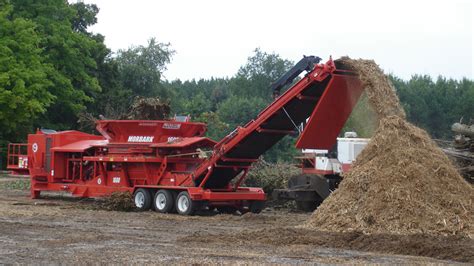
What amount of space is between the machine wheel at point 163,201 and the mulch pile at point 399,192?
19.5 feet

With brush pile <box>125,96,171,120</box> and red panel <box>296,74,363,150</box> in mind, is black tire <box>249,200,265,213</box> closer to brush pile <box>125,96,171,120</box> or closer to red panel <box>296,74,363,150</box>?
red panel <box>296,74,363,150</box>

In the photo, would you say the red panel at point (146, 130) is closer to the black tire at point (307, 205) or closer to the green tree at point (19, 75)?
the black tire at point (307, 205)

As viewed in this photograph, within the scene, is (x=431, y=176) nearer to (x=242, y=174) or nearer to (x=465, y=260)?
(x=465, y=260)

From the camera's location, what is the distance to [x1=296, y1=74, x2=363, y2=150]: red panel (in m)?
16.9

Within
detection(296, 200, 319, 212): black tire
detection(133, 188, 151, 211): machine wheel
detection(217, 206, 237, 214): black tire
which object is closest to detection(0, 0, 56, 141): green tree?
detection(133, 188, 151, 211): machine wheel

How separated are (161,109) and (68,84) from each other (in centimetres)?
2723

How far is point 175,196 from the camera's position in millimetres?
19906

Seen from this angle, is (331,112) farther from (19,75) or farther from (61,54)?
(61,54)

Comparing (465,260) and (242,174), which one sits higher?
(242,174)

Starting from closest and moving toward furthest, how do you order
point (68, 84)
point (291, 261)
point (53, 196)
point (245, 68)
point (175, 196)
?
1. point (291, 261)
2. point (175, 196)
3. point (53, 196)
4. point (68, 84)
5. point (245, 68)

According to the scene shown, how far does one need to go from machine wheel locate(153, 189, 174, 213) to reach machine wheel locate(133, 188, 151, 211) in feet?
0.64

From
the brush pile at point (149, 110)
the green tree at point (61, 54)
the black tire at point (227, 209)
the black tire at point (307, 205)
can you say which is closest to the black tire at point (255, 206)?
the black tire at point (227, 209)

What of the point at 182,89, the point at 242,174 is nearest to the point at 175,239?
the point at 242,174

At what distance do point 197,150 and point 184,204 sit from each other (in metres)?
1.77
